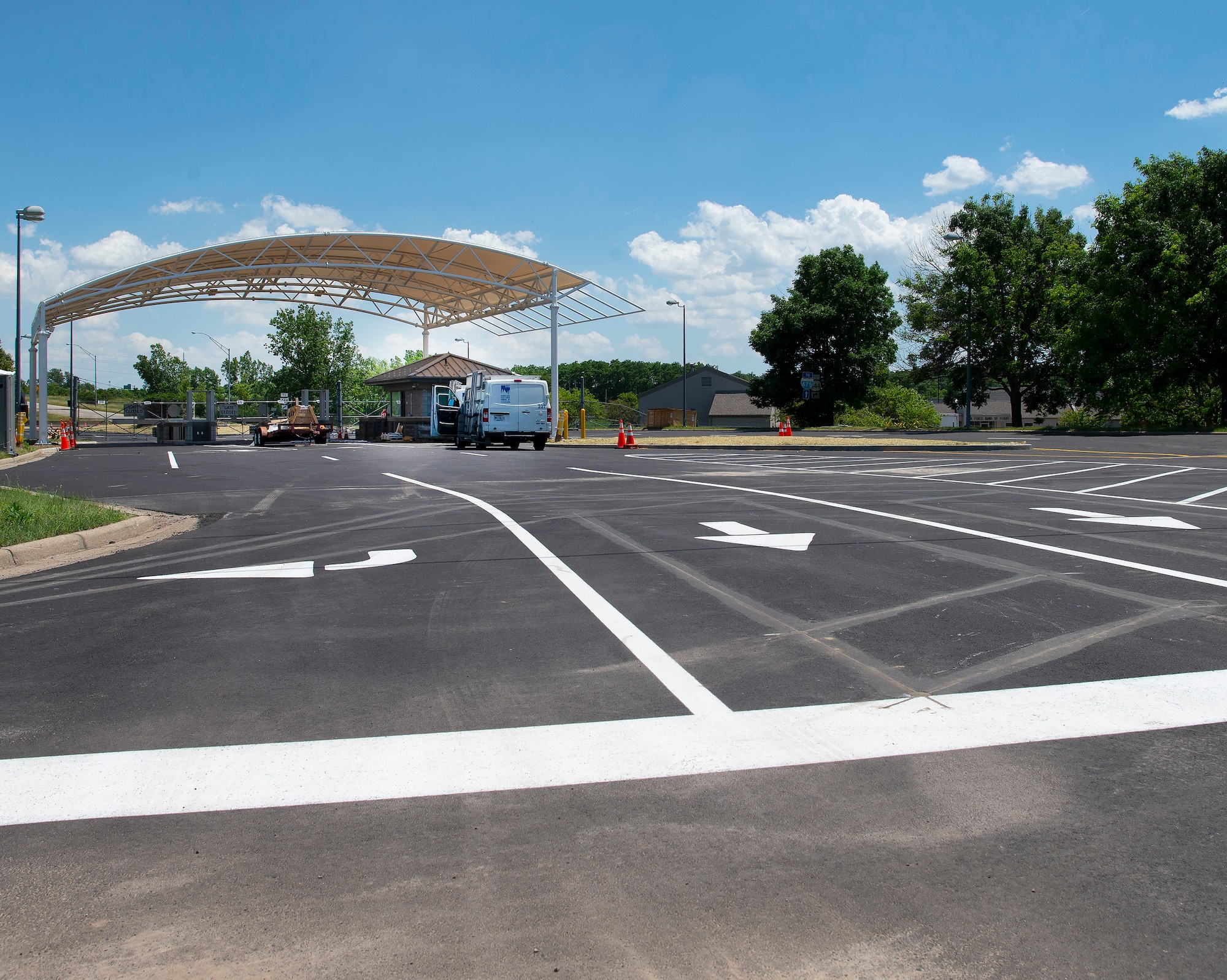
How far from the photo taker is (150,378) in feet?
365

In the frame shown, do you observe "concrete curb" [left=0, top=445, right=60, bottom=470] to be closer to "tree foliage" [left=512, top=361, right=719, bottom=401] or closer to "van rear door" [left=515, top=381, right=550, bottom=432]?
"van rear door" [left=515, top=381, right=550, bottom=432]

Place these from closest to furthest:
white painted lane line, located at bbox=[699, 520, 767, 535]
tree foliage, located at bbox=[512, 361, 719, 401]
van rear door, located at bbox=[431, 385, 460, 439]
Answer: white painted lane line, located at bbox=[699, 520, 767, 535] < van rear door, located at bbox=[431, 385, 460, 439] < tree foliage, located at bbox=[512, 361, 719, 401]

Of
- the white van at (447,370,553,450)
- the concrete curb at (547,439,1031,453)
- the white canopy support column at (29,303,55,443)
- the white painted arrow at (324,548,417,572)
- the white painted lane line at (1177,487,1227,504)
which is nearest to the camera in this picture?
the white painted arrow at (324,548,417,572)

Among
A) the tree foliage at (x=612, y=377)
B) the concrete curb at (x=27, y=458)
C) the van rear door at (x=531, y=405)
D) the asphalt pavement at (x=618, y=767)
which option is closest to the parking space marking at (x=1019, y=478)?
the asphalt pavement at (x=618, y=767)

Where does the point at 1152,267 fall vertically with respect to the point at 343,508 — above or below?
above

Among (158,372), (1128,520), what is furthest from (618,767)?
(158,372)

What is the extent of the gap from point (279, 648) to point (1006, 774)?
12.8 feet

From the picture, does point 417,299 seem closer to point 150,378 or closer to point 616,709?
point 616,709

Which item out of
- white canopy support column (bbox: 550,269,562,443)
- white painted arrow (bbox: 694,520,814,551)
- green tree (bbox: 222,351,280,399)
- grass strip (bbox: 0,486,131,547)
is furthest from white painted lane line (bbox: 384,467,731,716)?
green tree (bbox: 222,351,280,399)

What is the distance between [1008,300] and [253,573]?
185 feet

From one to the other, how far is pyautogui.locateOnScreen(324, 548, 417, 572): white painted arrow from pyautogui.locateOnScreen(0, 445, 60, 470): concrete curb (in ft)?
59.8

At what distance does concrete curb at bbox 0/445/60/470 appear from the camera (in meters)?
23.4

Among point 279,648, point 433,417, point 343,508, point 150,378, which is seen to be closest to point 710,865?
point 279,648

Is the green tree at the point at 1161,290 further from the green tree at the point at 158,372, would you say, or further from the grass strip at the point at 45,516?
the green tree at the point at 158,372
